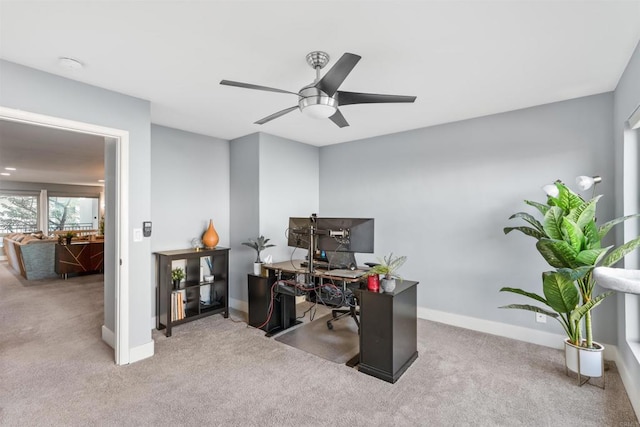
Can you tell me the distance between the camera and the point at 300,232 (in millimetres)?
3129

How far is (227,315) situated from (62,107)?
2838mm

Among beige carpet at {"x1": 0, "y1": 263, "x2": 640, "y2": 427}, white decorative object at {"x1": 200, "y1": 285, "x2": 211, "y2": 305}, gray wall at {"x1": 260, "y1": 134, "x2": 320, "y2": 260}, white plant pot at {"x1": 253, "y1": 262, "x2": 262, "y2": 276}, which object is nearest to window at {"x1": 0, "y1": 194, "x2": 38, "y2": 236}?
beige carpet at {"x1": 0, "y1": 263, "x2": 640, "y2": 427}

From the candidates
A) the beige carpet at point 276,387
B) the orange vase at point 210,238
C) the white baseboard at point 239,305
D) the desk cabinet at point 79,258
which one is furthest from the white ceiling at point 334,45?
the desk cabinet at point 79,258

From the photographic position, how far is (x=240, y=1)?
64.3 inches

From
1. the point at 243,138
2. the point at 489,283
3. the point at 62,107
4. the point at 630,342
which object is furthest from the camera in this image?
the point at 243,138

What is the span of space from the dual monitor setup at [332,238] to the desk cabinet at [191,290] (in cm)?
131

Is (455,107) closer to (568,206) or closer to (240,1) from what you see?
(568,206)

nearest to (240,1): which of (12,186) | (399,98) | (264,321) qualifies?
(399,98)

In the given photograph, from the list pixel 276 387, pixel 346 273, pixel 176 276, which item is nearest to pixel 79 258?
pixel 176 276

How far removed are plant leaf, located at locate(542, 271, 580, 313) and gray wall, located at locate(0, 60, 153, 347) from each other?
3.55 meters

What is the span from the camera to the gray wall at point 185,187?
3809 millimetres

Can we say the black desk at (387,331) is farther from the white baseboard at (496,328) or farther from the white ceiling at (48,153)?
the white ceiling at (48,153)

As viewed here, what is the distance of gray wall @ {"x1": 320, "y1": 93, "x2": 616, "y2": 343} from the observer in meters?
3.03

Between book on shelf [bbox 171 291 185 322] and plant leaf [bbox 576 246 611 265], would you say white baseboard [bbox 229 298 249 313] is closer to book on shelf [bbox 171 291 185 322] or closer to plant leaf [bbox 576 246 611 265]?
book on shelf [bbox 171 291 185 322]
